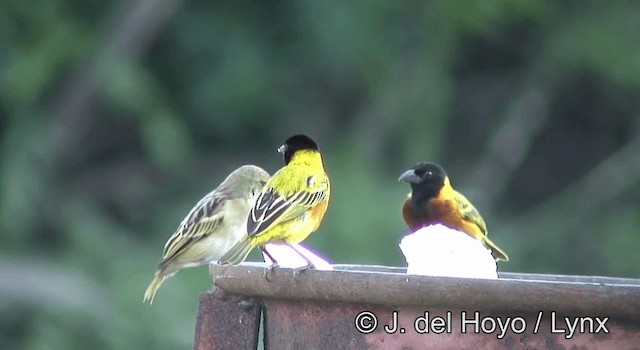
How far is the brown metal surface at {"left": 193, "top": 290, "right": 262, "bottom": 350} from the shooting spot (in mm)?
3857

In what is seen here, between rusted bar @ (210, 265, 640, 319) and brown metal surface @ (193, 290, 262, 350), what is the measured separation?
254mm

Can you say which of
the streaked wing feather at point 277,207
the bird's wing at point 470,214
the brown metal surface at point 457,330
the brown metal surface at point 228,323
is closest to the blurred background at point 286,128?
the bird's wing at point 470,214

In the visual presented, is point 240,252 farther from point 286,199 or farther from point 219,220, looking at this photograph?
point 219,220

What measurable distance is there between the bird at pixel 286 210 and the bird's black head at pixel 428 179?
5.38 ft

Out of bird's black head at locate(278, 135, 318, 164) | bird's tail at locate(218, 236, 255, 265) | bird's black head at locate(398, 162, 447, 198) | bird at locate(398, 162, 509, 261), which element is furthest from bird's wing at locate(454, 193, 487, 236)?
bird's tail at locate(218, 236, 255, 265)

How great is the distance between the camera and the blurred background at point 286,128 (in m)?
13.0

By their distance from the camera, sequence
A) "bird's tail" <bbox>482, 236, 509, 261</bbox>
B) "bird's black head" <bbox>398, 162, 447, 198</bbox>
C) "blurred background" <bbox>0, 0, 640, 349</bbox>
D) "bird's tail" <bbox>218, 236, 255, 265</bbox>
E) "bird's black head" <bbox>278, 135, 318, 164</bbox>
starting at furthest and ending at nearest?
"blurred background" <bbox>0, 0, 640, 349</bbox> → "bird's black head" <bbox>398, 162, 447, 198</bbox> → "bird's tail" <bbox>482, 236, 509, 261</bbox> → "bird's black head" <bbox>278, 135, 318, 164</bbox> → "bird's tail" <bbox>218, 236, 255, 265</bbox>

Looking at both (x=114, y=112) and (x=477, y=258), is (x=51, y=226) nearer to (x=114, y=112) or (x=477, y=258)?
(x=114, y=112)

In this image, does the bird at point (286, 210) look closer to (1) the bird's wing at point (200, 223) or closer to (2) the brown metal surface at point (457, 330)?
(1) the bird's wing at point (200, 223)

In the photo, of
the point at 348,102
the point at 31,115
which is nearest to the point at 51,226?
the point at 31,115

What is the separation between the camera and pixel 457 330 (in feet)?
11.2

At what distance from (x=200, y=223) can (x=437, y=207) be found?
1182 mm

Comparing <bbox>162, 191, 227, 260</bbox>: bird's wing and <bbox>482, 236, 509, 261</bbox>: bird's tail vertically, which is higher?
<bbox>482, 236, 509, 261</bbox>: bird's tail

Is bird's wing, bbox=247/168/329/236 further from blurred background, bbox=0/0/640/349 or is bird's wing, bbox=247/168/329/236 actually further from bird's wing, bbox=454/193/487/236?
blurred background, bbox=0/0/640/349
